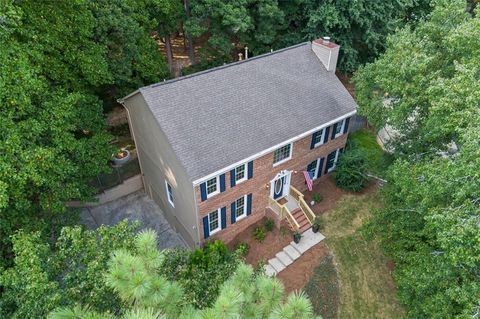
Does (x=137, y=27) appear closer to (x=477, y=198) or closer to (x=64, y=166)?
(x=64, y=166)

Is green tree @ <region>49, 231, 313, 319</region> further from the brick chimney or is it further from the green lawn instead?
the brick chimney

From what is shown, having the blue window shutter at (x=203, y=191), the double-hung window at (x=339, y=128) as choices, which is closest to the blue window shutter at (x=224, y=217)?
the blue window shutter at (x=203, y=191)

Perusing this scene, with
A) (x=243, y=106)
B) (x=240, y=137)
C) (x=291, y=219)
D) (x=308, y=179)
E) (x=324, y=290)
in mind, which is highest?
(x=243, y=106)

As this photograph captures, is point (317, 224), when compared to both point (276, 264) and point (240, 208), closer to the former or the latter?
point (276, 264)

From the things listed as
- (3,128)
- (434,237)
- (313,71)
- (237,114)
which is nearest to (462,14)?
(313,71)

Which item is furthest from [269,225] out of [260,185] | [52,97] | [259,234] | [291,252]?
[52,97]

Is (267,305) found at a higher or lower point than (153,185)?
higher

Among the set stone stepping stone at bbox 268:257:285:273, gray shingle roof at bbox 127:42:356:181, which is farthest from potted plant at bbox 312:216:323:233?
gray shingle roof at bbox 127:42:356:181
